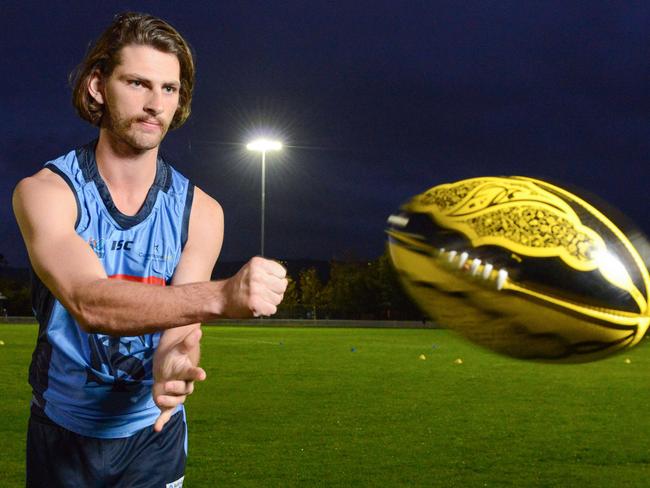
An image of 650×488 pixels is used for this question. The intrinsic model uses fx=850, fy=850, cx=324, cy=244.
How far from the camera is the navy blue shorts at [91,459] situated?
2.72 meters

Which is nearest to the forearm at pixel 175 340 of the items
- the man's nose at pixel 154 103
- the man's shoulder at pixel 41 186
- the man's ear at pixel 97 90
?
the man's shoulder at pixel 41 186

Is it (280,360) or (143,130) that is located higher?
(143,130)

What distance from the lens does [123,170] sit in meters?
2.73

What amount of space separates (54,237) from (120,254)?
292 mm

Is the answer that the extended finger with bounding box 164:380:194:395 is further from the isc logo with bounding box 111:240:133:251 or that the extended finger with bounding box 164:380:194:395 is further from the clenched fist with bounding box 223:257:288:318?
the clenched fist with bounding box 223:257:288:318

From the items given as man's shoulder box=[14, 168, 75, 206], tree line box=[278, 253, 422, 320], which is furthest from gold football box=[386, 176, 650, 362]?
tree line box=[278, 253, 422, 320]

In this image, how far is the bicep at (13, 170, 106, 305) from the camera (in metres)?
2.28

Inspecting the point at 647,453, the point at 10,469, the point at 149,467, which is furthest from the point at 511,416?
the point at 149,467

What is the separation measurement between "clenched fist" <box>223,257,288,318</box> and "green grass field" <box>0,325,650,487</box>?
66.9 inches

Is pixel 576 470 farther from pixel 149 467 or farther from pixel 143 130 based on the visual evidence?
pixel 143 130

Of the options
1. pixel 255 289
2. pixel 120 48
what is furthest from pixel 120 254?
pixel 255 289

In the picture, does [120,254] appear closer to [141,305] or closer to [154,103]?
[154,103]

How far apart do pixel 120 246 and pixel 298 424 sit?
21.5ft

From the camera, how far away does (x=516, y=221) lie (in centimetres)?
326
